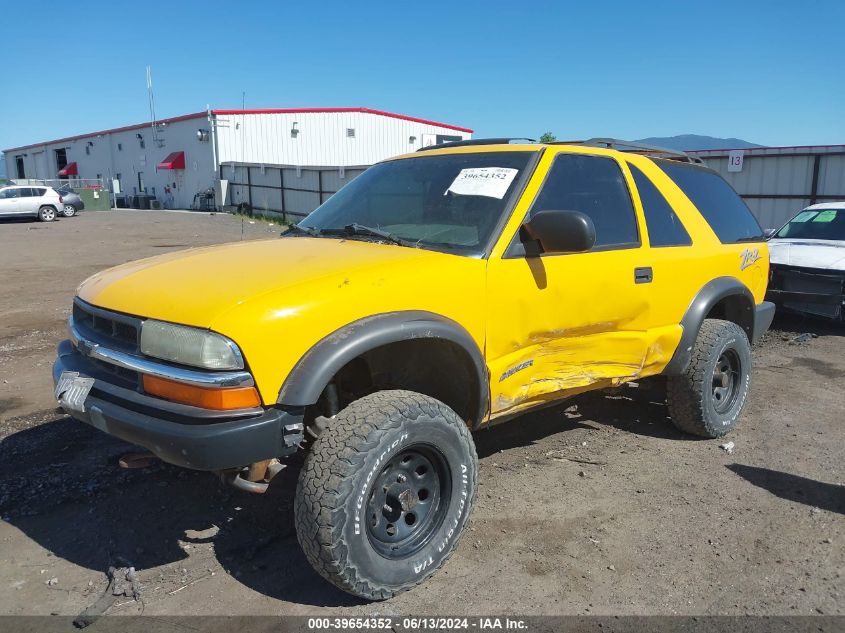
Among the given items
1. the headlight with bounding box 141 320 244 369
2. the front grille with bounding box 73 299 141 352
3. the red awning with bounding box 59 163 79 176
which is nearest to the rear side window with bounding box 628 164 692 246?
the headlight with bounding box 141 320 244 369

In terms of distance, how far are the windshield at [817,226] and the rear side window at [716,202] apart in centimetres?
434

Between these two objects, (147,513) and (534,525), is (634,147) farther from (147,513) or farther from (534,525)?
(147,513)

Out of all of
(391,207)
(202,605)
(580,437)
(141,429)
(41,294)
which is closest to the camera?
(141,429)

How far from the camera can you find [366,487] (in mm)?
2689

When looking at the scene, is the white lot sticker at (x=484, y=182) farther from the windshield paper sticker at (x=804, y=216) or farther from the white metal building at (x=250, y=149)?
the white metal building at (x=250, y=149)

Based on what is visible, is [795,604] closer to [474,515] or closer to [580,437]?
[474,515]

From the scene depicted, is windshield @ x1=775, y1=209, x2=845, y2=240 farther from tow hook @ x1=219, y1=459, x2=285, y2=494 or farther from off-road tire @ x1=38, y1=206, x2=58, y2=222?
off-road tire @ x1=38, y1=206, x2=58, y2=222

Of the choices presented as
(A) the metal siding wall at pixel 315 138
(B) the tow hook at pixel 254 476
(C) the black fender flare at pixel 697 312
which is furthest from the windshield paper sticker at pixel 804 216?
(A) the metal siding wall at pixel 315 138

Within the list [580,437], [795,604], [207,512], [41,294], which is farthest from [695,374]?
[41,294]

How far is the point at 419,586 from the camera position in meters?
3.02

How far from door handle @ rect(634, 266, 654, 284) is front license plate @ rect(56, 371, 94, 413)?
297 cm

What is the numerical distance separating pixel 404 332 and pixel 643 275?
186 centimetres

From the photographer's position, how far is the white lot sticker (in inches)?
139

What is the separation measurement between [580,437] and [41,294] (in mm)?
8807
